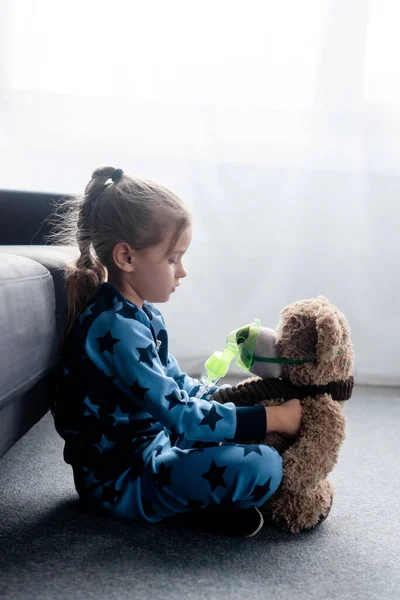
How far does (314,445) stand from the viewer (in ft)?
3.07

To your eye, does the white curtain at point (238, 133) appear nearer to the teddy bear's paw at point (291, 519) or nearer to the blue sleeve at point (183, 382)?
the blue sleeve at point (183, 382)

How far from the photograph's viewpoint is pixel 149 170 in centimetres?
186

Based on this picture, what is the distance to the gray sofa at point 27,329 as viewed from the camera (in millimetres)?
813

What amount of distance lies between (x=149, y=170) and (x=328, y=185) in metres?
0.50

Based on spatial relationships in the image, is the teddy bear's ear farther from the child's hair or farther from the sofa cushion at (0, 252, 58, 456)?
the sofa cushion at (0, 252, 58, 456)

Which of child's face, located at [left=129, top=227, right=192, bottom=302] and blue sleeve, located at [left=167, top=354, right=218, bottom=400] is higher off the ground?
child's face, located at [left=129, top=227, right=192, bottom=302]

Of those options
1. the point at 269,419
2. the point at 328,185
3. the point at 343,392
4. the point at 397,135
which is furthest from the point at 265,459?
the point at 397,135

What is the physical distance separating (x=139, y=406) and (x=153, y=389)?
0.06 metres

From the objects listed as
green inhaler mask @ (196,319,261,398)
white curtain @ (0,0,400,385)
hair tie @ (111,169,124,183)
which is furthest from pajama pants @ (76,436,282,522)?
white curtain @ (0,0,400,385)

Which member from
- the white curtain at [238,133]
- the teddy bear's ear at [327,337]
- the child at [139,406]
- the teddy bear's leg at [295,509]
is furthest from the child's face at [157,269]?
the white curtain at [238,133]

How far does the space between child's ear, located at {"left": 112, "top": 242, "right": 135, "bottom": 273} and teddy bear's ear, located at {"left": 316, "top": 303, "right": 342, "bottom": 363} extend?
0.91 ft

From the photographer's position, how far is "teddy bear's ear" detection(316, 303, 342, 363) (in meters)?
0.93

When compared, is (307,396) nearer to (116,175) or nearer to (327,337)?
(327,337)

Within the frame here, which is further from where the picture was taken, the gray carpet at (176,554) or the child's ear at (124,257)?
the child's ear at (124,257)
